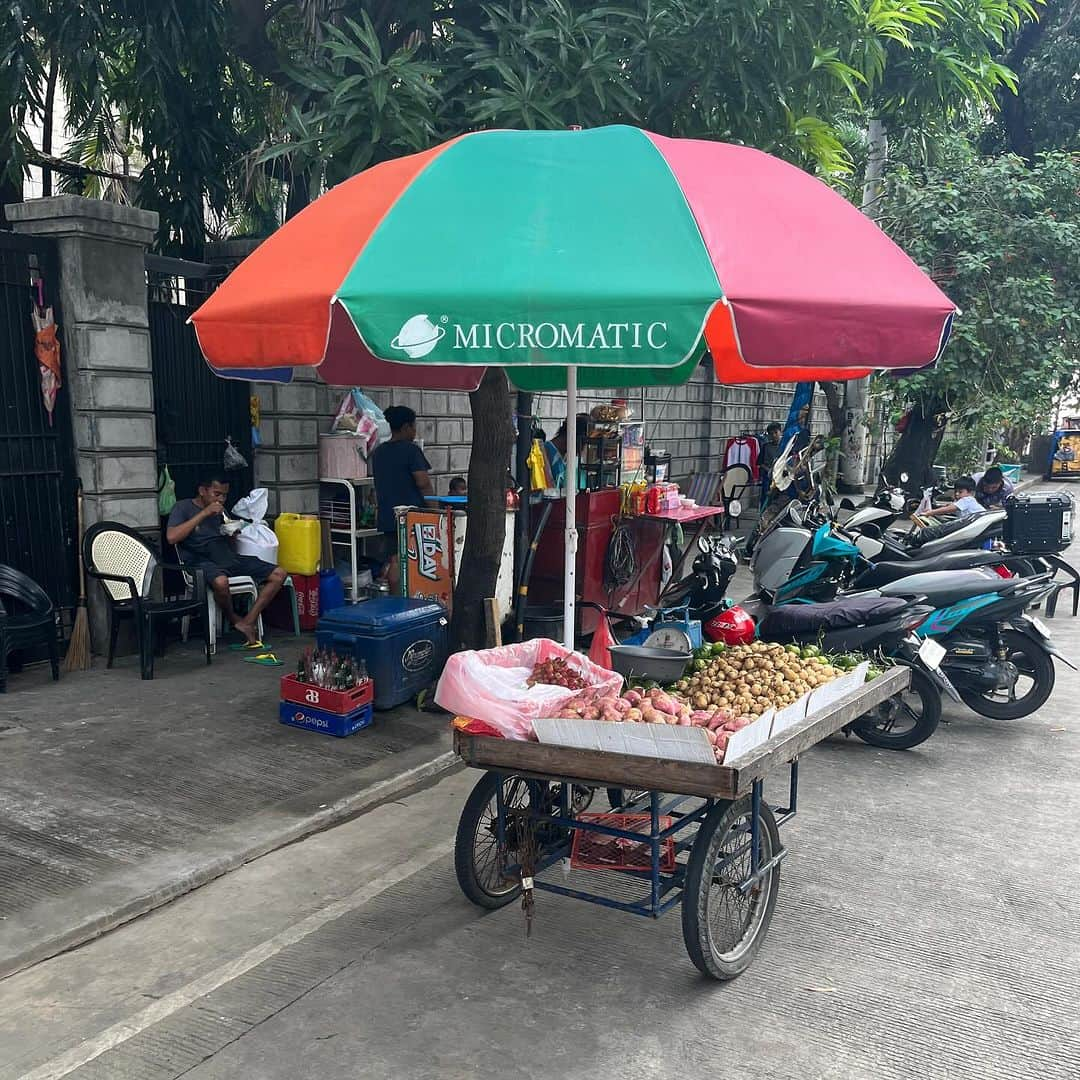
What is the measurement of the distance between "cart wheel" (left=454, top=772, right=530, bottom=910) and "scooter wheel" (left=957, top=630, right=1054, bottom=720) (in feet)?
12.7

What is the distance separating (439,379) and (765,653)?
9.96 feet

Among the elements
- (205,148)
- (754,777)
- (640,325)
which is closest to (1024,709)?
(754,777)

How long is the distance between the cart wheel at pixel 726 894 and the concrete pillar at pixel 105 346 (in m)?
5.51

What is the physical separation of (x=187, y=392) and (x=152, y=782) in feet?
13.1

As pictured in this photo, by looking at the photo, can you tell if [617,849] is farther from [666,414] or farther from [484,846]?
[666,414]

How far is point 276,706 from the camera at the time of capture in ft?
22.2

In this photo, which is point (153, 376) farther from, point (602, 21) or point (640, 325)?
point (640, 325)

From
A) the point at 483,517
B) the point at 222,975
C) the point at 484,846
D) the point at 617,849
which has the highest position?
the point at 483,517

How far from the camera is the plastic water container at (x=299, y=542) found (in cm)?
863

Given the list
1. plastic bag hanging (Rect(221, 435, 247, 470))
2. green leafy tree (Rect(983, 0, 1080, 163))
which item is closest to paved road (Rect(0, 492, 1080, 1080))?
plastic bag hanging (Rect(221, 435, 247, 470))

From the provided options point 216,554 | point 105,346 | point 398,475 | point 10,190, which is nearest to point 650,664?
point 398,475

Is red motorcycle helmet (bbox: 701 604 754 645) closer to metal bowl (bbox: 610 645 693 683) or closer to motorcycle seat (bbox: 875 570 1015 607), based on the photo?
motorcycle seat (bbox: 875 570 1015 607)

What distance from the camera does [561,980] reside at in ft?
12.2

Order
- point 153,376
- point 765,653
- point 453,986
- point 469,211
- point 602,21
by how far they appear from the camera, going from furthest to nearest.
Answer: point 153,376 → point 602,21 → point 765,653 → point 469,211 → point 453,986
